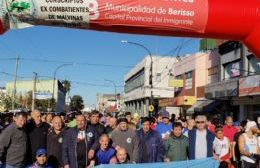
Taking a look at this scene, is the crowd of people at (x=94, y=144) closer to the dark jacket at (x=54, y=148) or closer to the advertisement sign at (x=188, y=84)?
the dark jacket at (x=54, y=148)

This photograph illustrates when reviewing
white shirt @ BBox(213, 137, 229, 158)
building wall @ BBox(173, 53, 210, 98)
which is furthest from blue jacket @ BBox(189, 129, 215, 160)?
building wall @ BBox(173, 53, 210, 98)

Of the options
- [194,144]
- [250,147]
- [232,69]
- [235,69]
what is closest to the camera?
[194,144]

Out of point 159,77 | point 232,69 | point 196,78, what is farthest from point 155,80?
point 232,69

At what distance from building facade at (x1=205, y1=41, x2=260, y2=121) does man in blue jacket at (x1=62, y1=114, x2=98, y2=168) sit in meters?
19.2

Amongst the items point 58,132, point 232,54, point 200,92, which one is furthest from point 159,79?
point 58,132

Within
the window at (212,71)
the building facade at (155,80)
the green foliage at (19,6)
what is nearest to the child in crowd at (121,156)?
the green foliage at (19,6)

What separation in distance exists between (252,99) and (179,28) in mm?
24231

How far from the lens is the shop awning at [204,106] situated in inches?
1542

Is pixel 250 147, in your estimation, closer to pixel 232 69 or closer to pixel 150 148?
pixel 150 148

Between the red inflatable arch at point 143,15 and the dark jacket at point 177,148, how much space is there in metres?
3.23

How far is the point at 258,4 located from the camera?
7.61m

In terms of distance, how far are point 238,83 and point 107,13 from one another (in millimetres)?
24459

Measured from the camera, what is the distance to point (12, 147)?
936 centimetres

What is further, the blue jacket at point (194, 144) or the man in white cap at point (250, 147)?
the man in white cap at point (250, 147)
